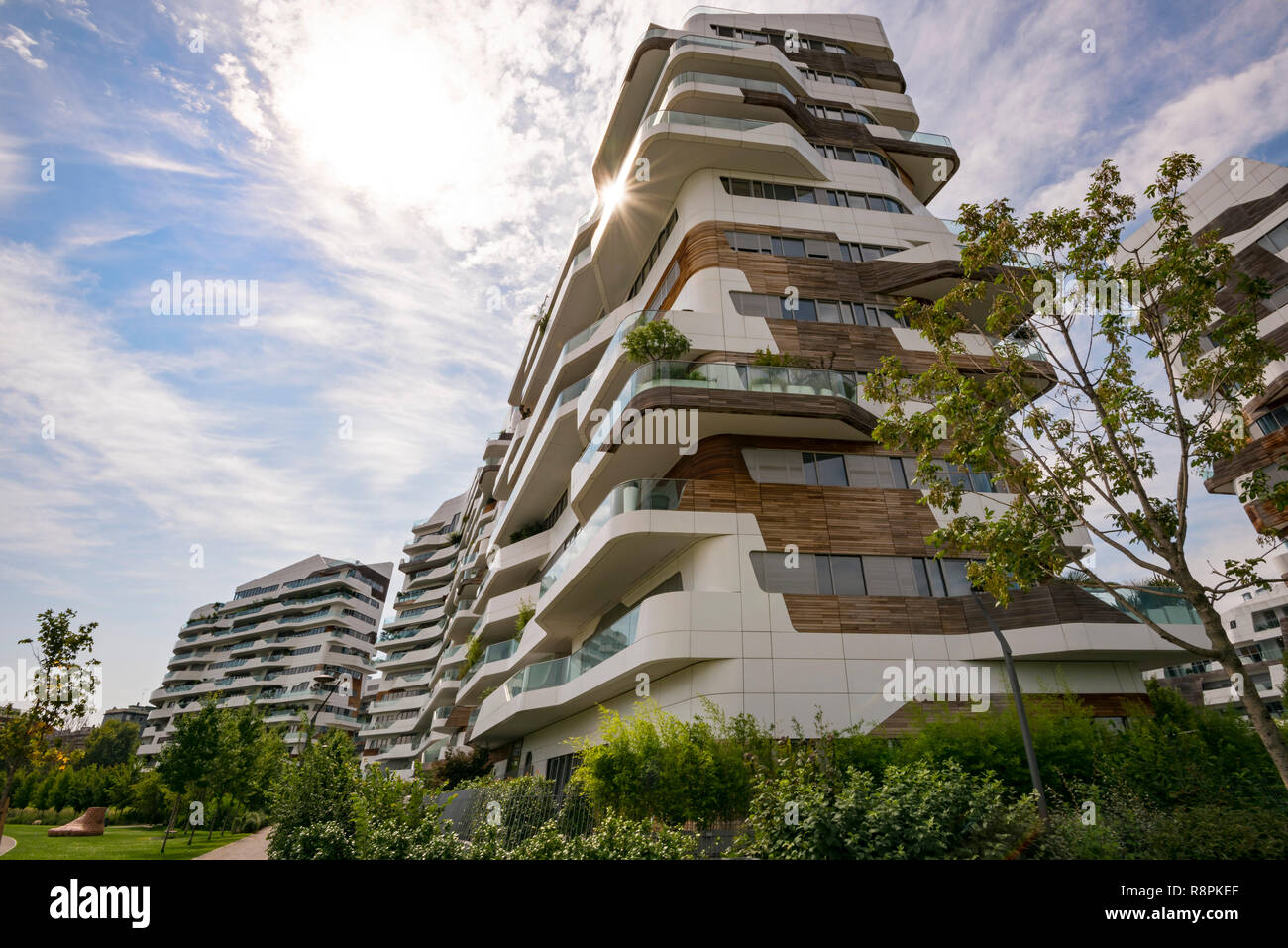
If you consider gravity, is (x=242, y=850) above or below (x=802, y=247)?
below

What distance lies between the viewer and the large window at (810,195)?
26328 millimetres

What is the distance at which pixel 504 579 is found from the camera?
35.6 meters

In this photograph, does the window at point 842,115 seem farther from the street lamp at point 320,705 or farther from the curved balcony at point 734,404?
the street lamp at point 320,705

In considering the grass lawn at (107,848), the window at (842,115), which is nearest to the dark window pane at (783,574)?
the grass lawn at (107,848)

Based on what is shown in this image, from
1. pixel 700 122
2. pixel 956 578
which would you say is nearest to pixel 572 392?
pixel 700 122

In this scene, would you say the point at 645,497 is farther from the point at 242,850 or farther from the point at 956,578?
the point at 242,850

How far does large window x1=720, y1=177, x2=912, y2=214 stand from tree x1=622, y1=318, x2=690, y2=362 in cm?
925

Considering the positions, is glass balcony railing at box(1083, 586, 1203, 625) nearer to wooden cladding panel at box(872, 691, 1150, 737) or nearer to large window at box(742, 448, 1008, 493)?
wooden cladding panel at box(872, 691, 1150, 737)

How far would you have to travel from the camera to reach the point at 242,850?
82.7 feet

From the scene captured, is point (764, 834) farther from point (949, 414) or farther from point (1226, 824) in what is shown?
point (949, 414)

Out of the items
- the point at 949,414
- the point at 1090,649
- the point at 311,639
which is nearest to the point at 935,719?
the point at 1090,649

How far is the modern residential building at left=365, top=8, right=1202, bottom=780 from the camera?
17188 mm

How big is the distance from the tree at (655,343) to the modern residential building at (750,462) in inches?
24.6

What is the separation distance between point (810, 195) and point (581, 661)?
68.1 ft
